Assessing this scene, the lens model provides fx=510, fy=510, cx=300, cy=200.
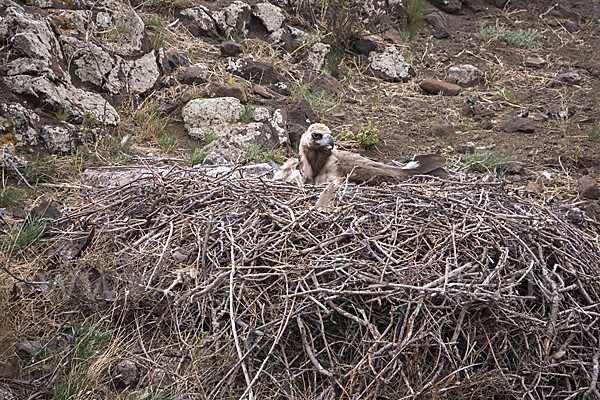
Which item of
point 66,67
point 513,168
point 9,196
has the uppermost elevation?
point 66,67

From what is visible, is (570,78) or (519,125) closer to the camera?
(519,125)

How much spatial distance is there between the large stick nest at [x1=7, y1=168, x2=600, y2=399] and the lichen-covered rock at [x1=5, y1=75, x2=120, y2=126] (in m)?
2.16

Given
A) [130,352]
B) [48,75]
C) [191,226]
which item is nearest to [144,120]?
[48,75]

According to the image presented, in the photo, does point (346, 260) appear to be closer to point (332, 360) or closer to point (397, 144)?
point (332, 360)

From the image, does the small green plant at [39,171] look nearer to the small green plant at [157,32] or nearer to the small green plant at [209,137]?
the small green plant at [209,137]

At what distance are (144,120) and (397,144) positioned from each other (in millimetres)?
3221

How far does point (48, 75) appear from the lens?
5309 mm

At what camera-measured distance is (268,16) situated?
26.5 ft

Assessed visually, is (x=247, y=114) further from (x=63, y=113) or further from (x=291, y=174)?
(x=63, y=113)

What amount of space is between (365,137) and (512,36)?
14.7ft

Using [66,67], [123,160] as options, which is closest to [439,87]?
[123,160]

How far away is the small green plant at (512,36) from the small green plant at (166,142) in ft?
20.2

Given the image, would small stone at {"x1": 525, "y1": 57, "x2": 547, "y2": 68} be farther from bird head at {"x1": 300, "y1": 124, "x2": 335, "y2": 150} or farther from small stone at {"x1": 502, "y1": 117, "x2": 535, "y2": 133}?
bird head at {"x1": 300, "y1": 124, "x2": 335, "y2": 150}

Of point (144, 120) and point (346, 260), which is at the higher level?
point (346, 260)
